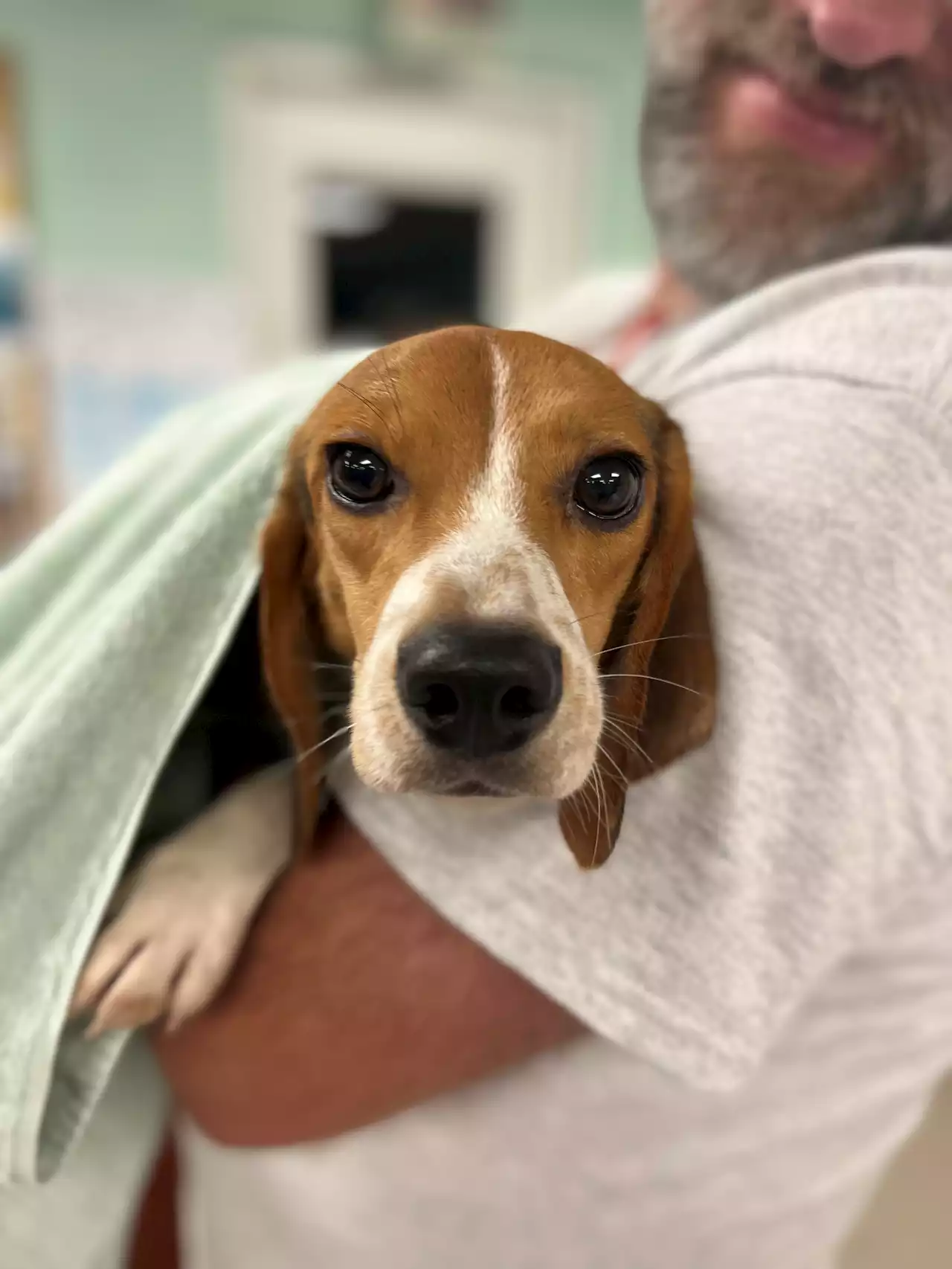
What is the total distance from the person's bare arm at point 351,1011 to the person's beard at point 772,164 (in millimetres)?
474

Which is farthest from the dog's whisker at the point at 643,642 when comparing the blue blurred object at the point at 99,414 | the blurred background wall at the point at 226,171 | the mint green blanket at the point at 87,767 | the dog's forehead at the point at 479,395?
the blue blurred object at the point at 99,414

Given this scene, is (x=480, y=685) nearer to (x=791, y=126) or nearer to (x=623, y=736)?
(x=623, y=736)

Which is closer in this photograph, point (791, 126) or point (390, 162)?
point (791, 126)

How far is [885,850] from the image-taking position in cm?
50

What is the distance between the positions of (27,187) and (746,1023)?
260 cm

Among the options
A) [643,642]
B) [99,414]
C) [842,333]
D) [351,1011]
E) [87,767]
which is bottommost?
[99,414]

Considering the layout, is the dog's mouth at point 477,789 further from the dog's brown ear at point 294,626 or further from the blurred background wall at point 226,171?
the blurred background wall at point 226,171

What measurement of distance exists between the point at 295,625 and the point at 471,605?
0.52ft

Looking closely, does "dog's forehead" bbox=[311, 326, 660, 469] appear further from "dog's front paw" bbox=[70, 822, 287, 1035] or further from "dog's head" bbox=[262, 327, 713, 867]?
"dog's front paw" bbox=[70, 822, 287, 1035]

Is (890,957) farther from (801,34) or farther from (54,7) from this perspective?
(54,7)

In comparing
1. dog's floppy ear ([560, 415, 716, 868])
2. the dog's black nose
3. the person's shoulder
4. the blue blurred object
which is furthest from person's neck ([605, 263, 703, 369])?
the blue blurred object

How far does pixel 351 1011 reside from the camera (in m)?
0.53

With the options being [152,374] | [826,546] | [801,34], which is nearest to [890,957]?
[826,546]

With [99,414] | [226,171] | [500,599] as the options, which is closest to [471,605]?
[500,599]
